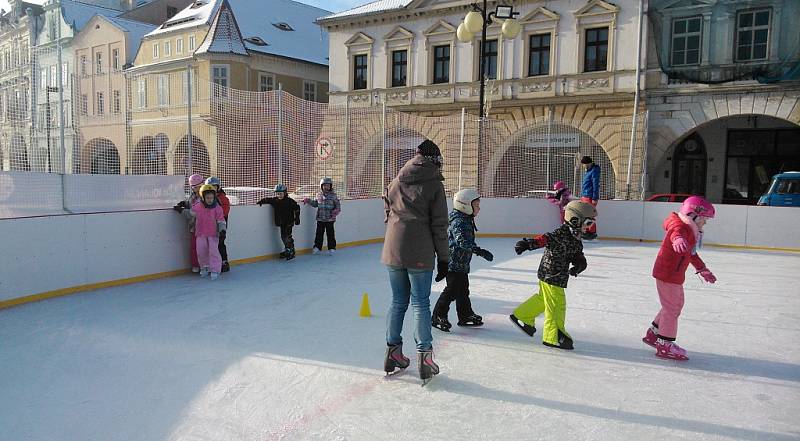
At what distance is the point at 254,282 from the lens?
25.3 ft

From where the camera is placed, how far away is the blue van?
48.7ft

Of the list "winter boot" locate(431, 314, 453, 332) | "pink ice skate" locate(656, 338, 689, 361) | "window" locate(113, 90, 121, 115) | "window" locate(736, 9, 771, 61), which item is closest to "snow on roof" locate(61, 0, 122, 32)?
"window" locate(113, 90, 121, 115)

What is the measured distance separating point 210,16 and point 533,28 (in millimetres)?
15243

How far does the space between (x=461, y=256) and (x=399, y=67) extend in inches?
741

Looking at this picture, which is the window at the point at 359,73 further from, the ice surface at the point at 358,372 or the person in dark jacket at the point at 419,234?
the person in dark jacket at the point at 419,234

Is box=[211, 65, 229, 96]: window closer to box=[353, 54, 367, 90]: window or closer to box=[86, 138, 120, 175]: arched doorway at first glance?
box=[353, 54, 367, 90]: window

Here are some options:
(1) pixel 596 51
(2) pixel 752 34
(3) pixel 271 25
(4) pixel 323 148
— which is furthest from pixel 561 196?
(3) pixel 271 25

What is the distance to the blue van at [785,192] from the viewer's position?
14.8 metres

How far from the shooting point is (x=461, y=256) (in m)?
5.29

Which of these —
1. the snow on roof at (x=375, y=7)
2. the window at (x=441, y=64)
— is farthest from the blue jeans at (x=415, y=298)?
the snow on roof at (x=375, y=7)

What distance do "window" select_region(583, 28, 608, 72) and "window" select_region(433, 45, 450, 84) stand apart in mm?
4923

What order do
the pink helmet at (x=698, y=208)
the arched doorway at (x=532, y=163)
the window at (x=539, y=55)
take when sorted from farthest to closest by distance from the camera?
the window at (x=539, y=55)
the arched doorway at (x=532, y=163)
the pink helmet at (x=698, y=208)

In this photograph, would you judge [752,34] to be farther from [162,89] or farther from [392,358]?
[392,358]

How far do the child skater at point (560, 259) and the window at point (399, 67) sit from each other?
748 inches
